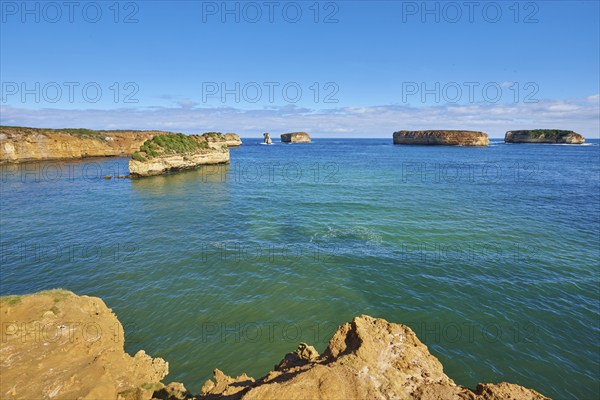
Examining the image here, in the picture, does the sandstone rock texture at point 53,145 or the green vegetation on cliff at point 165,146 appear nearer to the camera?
the green vegetation on cliff at point 165,146

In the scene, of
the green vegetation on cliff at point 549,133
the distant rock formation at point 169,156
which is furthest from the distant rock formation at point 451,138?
the distant rock formation at point 169,156

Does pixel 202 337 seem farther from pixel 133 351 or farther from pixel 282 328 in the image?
pixel 282 328

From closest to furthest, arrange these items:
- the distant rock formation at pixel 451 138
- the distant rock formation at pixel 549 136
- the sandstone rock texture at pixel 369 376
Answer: the sandstone rock texture at pixel 369 376 → the distant rock formation at pixel 451 138 → the distant rock formation at pixel 549 136

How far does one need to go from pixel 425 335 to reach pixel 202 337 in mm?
10572

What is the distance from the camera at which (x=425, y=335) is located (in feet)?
44.9

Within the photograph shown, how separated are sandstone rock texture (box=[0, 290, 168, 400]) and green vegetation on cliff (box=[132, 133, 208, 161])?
51.4 m

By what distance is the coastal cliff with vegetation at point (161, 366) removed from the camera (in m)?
5.39

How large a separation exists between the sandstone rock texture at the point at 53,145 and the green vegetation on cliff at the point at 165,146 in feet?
140

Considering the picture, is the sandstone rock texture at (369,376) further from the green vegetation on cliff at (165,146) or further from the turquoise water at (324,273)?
the green vegetation on cliff at (165,146)

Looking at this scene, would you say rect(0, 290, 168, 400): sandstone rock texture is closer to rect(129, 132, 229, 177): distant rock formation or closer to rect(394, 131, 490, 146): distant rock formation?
rect(129, 132, 229, 177): distant rock formation

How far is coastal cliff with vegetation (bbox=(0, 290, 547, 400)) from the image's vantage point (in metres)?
5.39

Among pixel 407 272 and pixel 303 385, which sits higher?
pixel 303 385

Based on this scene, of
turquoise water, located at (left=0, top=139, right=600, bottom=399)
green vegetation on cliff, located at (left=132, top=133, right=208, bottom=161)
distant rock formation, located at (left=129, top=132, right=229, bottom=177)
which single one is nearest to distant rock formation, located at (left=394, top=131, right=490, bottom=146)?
turquoise water, located at (left=0, top=139, right=600, bottom=399)

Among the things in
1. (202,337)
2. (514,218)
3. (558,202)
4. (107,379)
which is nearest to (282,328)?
(202,337)
